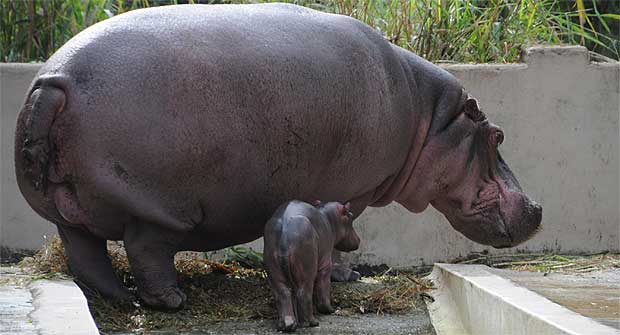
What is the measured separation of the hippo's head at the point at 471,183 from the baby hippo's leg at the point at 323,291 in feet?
3.23

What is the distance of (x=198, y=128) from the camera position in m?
4.36

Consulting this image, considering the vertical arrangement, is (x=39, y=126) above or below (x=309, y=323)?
above

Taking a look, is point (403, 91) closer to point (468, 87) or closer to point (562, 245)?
point (468, 87)

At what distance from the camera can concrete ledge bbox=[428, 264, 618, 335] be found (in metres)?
3.42

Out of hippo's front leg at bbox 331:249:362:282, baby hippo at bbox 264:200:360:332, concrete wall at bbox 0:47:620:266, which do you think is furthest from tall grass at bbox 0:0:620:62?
baby hippo at bbox 264:200:360:332

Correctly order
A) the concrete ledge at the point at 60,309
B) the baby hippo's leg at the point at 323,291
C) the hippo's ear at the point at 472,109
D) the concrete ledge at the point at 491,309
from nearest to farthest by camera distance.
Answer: the concrete ledge at the point at 60,309, the concrete ledge at the point at 491,309, the baby hippo's leg at the point at 323,291, the hippo's ear at the point at 472,109

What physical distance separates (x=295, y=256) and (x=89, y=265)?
0.91 metres

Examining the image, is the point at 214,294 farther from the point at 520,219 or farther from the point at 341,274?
the point at 520,219

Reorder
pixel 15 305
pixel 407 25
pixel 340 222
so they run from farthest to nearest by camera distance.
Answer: pixel 407 25 → pixel 340 222 → pixel 15 305

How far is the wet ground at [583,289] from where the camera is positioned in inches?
158

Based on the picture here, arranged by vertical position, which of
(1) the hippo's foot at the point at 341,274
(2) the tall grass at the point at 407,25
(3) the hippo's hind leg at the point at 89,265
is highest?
(2) the tall grass at the point at 407,25

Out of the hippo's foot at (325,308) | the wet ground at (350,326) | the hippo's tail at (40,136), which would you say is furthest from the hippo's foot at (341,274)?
the hippo's tail at (40,136)

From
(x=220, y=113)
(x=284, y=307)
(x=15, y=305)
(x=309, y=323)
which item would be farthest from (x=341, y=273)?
(x=15, y=305)

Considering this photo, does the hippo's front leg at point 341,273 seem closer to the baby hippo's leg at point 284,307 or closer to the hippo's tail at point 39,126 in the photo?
the baby hippo's leg at point 284,307
